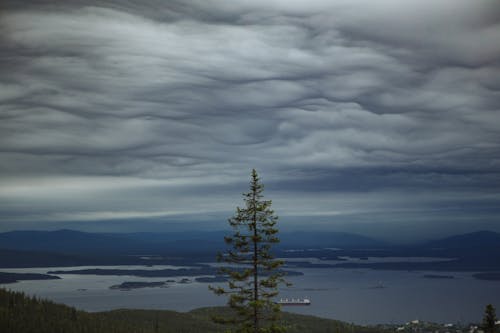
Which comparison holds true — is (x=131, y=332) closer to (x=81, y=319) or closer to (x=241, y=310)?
(x=81, y=319)

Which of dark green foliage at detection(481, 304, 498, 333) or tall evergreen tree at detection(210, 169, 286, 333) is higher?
tall evergreen tree at detection(210, 169, 286, 333)

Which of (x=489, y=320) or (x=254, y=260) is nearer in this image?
(x=254, y=260)

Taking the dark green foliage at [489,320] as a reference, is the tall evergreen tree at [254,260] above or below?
above

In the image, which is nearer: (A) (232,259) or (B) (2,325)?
(A) (232,259)

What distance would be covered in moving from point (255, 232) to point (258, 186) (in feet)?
14.4

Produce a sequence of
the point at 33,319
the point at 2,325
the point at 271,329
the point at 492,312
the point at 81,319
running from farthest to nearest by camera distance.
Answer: the point at 81,319, the point at 33,319, the point at 2,325, the point at 492,312, the point at 271,329

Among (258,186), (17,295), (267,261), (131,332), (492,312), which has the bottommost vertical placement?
(131,332)

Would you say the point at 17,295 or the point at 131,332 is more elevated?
the point at 17,295

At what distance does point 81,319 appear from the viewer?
193m

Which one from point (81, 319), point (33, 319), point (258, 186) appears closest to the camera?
point (258, 186)

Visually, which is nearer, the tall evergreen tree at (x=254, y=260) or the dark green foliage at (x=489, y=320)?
the tall evergreen tree at (x=254, y=260)

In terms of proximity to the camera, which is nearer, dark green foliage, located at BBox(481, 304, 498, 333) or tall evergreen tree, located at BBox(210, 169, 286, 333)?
tall evergreen tree, located at BBox(210, 169, 286, 333)

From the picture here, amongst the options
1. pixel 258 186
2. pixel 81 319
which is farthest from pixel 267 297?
pixel 81 319

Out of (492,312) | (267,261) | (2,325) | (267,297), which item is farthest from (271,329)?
(2,325)
